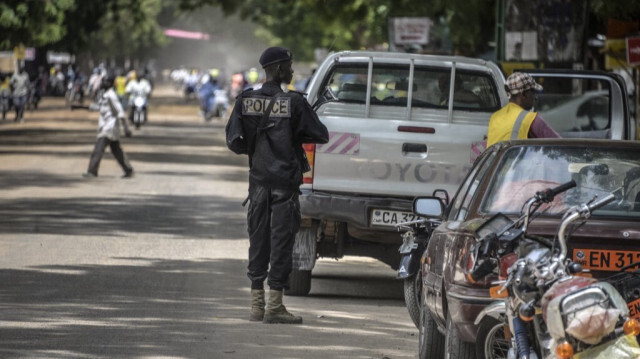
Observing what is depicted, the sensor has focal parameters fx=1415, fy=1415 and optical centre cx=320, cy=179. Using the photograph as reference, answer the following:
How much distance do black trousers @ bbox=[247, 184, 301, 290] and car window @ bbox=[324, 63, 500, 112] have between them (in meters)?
1.95

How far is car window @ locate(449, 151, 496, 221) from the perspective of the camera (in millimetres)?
7258

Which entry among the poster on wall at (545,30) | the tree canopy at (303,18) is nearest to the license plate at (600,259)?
the tree canopy at (303,18)

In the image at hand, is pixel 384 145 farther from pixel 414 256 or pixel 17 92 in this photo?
pixel 17 92

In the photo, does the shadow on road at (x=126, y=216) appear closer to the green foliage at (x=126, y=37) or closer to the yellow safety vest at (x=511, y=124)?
the yellow safety vest at (x=511, y=124)

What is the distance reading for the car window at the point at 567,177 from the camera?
6875mm

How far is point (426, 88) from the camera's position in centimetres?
1183

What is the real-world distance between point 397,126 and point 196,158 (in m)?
19.8

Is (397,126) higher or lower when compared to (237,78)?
higher

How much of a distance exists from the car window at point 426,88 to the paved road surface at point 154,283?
166cm

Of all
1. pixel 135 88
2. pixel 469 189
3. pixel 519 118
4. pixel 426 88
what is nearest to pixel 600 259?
pixel 469 189

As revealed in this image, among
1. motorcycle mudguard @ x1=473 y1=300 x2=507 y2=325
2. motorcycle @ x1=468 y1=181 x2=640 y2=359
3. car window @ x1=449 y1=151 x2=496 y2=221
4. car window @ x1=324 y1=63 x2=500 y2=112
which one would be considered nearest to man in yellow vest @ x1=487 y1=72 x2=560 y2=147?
car window @ x1=324 y1=63 x2=500 y2=112

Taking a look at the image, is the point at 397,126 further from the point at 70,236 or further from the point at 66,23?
the point at 66,23

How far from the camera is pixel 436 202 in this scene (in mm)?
7840

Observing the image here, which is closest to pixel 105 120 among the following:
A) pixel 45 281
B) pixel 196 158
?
pixel 196 158
